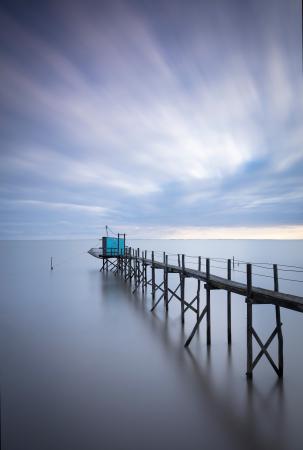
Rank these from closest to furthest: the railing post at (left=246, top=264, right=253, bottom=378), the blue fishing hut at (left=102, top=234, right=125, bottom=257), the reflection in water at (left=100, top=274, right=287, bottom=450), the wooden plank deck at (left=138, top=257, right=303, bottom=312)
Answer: the reflection in water at (left=100, top=274, right=287, bottom=450)
the wooden plank deck at (left=138, top=257, right=303, bottom=312)
the railing post at (left=246, top=264, right=253, bottom=378)
the blue fishing hut at (left=102, top=234, right=125, bottom=257)

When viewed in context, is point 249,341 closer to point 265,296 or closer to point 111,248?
point 265,296

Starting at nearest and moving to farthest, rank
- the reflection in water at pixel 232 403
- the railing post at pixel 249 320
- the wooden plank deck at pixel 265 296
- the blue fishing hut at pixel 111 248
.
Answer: the reflection in water at pixel 232 403 → the wooden plank deck at pixel 265 296 → the railing post at pixel 249 320 → the blue fishing hut at pixel 111 248

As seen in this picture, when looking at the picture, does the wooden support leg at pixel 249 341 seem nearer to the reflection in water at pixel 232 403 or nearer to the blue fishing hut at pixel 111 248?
the reflection in water at pixel 232 403

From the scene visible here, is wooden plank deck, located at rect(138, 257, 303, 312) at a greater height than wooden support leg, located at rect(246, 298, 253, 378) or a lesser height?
greater

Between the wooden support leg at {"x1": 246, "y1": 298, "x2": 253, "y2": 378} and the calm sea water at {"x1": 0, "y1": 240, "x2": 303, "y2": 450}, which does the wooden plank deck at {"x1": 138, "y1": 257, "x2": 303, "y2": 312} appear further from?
the calm sea water at {"x1": 0, "y1": 240, "x2": 303, "y2": 450}

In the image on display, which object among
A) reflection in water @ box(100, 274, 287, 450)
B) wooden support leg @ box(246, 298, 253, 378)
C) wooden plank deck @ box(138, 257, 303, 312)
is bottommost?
reflection in water @ box(100, 274, 287, 450)

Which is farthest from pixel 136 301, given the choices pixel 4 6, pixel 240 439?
pixel 4 6

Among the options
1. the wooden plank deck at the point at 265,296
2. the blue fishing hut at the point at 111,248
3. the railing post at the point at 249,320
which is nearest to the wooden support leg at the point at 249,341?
the railing post at the point at 249,320

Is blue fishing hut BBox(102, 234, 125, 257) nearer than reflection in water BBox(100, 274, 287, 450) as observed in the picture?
No

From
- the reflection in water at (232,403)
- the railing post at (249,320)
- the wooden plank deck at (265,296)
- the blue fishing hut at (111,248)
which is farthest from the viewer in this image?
the blue fishing hut at (111,248)

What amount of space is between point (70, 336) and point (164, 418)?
7.37 metres

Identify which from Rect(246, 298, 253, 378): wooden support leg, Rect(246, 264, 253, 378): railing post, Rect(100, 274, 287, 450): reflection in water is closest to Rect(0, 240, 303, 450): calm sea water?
Rect(100, 274, 287, 450): reflection in water

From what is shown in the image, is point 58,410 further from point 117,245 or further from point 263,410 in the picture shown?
point 117,245

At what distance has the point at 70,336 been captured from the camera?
522 inches
